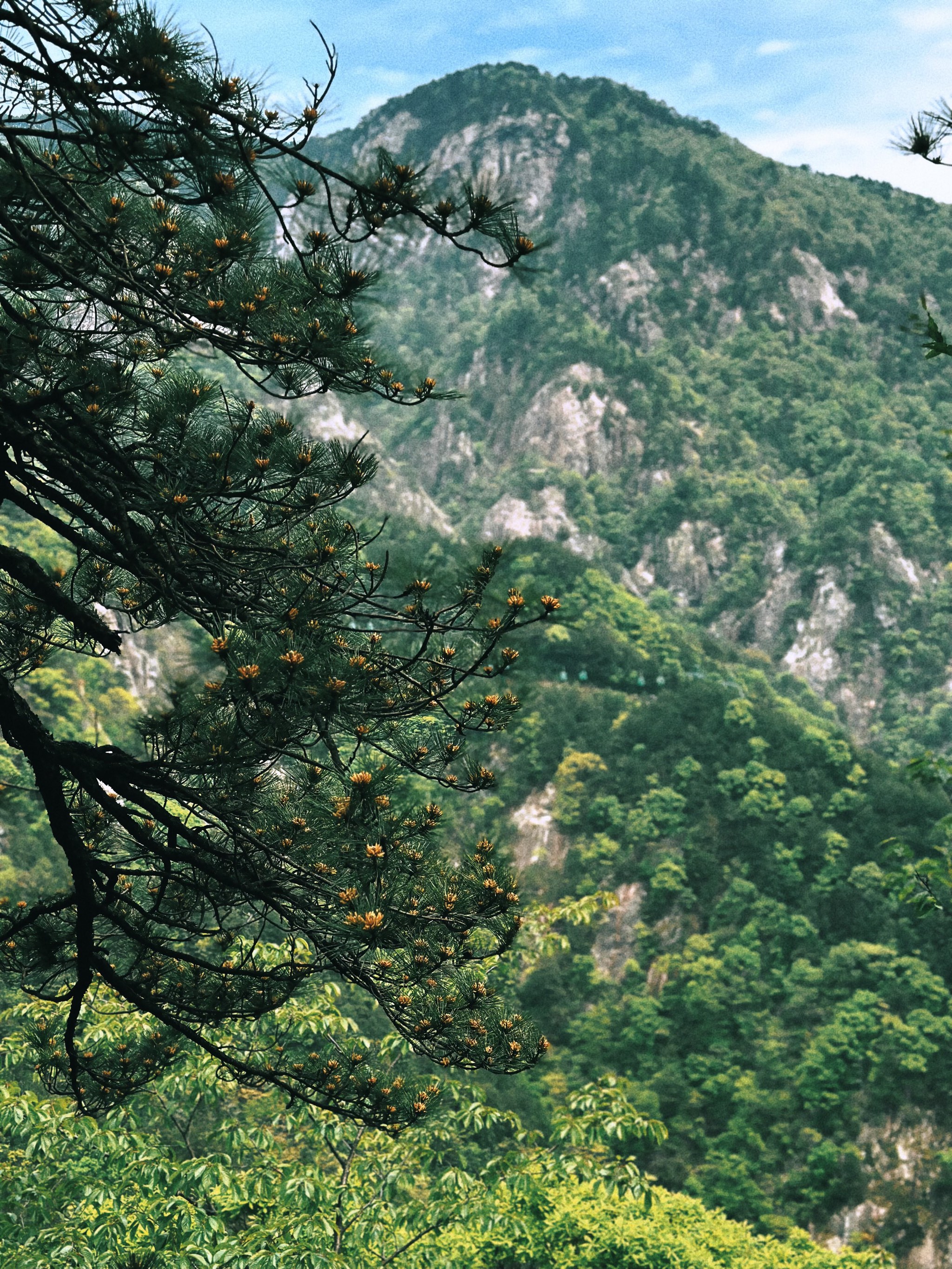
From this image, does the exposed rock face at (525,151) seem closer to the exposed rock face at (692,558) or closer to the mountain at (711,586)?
the mountain at (711,586)

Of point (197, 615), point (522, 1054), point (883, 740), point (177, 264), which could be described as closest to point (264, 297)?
point (177, 264)

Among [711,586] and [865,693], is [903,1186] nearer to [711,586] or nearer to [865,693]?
[865,693]

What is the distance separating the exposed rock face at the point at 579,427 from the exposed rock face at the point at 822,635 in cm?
1031

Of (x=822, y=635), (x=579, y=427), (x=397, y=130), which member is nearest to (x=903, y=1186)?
(x=822, y=635)

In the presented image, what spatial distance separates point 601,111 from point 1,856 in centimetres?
6137

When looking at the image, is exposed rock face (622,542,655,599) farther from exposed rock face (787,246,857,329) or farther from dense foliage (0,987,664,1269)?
dense foliage (0,987,664,1269)

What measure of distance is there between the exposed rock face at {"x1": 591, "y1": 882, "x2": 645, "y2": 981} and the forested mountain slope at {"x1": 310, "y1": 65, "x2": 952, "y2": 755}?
1956 cm

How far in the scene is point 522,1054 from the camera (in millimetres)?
3629

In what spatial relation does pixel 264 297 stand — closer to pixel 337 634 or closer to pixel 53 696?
pixel 337 634

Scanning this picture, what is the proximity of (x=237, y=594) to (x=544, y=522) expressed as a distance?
45250mm

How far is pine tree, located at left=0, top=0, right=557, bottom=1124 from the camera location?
2996 millimetres

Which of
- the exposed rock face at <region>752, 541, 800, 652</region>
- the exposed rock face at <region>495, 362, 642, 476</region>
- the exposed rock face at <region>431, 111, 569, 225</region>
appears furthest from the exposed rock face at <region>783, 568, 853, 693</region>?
the exposed rock face at <region>431, 111, 569, 225</region>

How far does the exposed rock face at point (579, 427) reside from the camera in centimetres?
5103

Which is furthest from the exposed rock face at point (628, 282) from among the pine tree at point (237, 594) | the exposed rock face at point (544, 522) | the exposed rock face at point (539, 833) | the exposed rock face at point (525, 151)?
the pine tree at point (237, 594)
